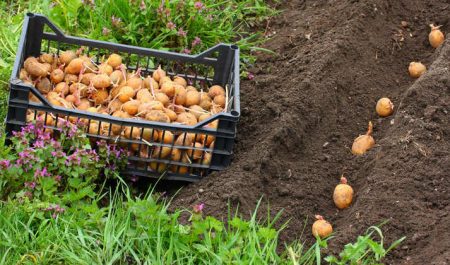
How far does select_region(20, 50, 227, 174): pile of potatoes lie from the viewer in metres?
4.67

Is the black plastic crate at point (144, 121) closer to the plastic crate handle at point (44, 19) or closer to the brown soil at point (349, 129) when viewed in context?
the plastic crate handle at point (44, 19)

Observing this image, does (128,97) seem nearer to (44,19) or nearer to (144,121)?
(144,121)

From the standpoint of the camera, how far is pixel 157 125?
4539 millimetres

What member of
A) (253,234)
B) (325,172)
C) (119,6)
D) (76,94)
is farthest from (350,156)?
(119,6)

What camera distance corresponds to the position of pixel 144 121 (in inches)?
179

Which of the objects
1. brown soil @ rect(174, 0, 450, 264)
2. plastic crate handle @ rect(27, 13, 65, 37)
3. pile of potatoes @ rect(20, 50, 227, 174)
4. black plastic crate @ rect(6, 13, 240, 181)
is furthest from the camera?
plastic crate handle @ rect(27, 13, 65, 37)

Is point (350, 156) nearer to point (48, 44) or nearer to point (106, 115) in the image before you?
point (106, 115)

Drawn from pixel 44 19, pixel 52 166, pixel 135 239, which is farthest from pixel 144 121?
pixel 44 19

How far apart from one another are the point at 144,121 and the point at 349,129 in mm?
1223

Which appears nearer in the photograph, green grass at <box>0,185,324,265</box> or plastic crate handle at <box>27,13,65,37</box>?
green grass at <box>0,185,324,265</box>

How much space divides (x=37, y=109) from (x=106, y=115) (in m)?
0.33

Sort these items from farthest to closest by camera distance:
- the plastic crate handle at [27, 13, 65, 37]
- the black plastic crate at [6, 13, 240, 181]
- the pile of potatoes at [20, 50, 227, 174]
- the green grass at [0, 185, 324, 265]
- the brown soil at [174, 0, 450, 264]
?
the plastic crate handle at [27, 13, 65, 37], the pile of potatoes at [20, 50, 227, 174], the black plastic crate at [6, 13, 240, 181], the brown soil at [174, 0, 450, 264], the green grass at [0, 185, 324, 265]

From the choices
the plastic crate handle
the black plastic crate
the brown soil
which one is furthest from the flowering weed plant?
the plastic crate handle

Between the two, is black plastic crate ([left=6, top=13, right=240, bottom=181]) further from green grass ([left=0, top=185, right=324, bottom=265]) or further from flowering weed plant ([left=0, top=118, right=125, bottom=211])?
green grass ([left=0, top=185, right=324, bottom=265])
